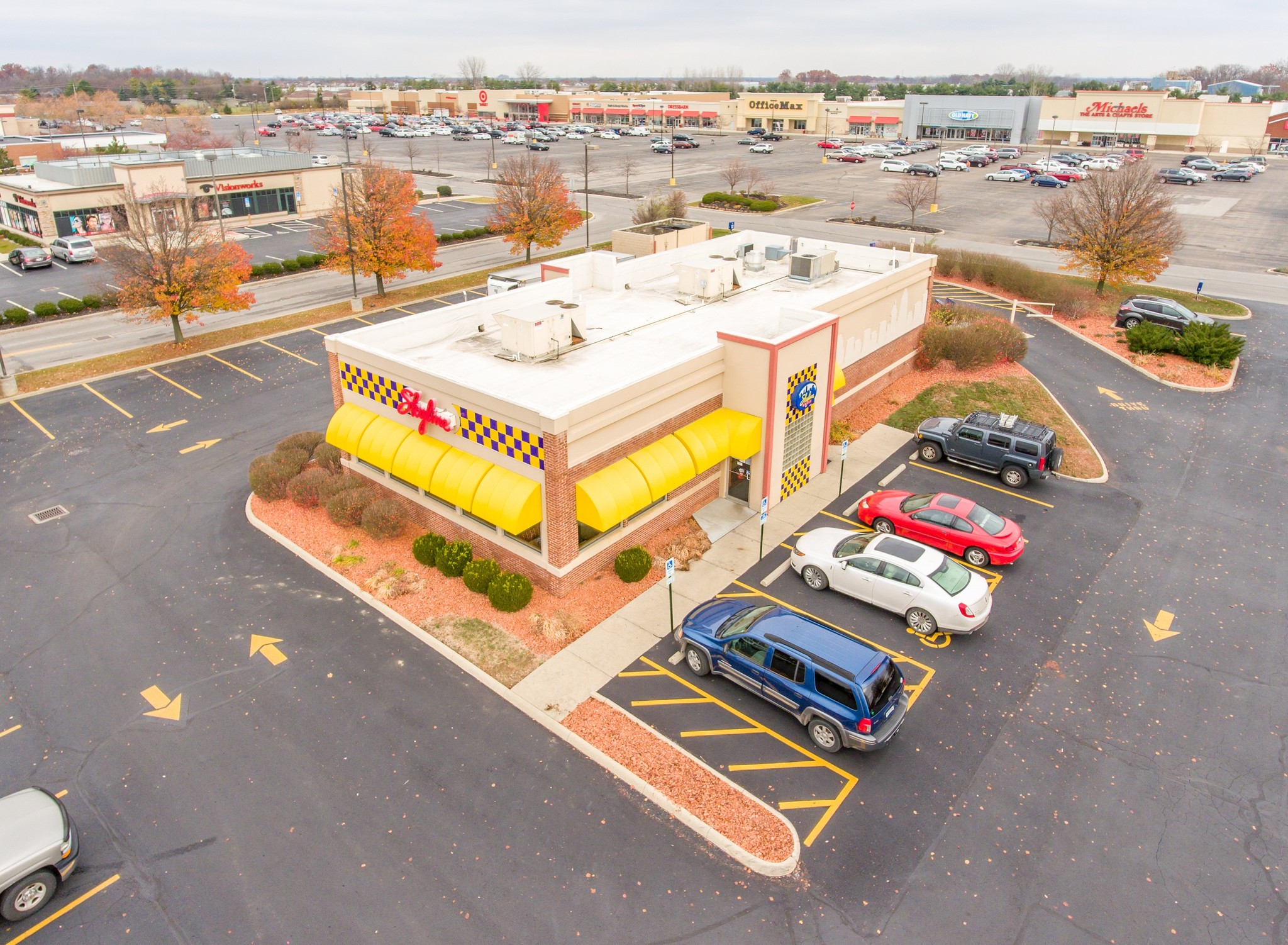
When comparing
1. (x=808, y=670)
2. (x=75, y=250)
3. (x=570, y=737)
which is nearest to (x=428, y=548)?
(x=570, y=737)

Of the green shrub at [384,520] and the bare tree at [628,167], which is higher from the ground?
the bare tree at [628,167]

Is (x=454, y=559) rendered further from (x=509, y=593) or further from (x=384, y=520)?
(x=384, y=520)

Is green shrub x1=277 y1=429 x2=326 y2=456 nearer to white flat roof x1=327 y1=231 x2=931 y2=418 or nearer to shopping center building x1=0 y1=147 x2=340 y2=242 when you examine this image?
white flat roof x1=327 y1=231 x2=931 y2=418

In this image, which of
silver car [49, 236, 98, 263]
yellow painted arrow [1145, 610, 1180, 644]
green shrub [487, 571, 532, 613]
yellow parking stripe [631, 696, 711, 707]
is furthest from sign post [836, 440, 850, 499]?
silver car [49, 236, 98, 263]

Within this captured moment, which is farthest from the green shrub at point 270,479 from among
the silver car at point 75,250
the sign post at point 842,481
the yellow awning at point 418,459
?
the silver car at point 75,250

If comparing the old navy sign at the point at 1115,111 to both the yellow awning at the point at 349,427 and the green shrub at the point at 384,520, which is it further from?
the green shrub at the point at 384,520
